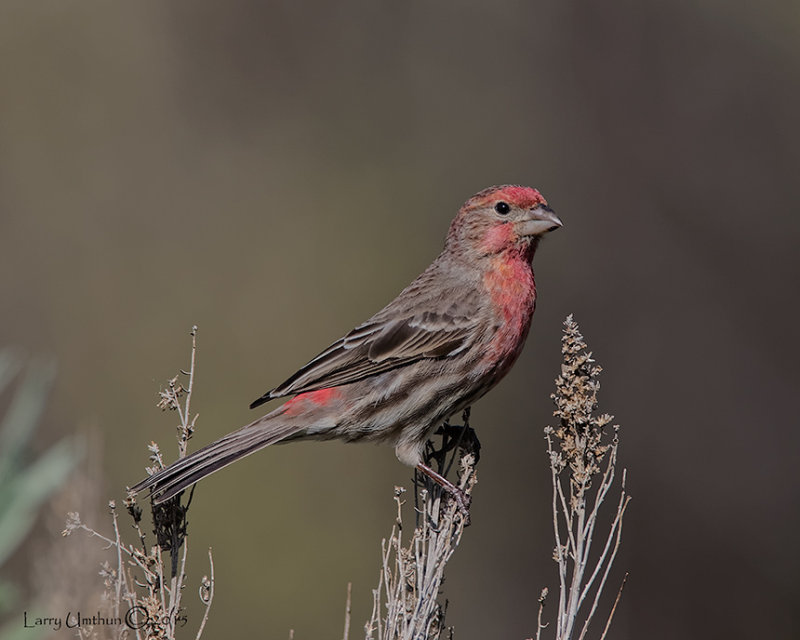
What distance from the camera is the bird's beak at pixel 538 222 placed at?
553 centimetres

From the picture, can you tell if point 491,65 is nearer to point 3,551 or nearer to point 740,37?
point 740,37

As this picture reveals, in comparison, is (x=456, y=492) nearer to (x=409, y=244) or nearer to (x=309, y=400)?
(x=309, y=400)

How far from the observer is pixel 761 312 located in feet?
33.4

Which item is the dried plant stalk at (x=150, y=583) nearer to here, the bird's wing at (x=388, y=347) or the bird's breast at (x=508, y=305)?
the bird's wing at (x=388, y=347)

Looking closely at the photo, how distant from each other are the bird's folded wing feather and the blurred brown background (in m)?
3.98

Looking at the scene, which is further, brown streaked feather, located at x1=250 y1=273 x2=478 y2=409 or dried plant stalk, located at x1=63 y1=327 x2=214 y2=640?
brown streaked feather, located at x1=250 y1=273 x2=478 y2=409

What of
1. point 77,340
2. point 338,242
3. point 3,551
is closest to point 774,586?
point 338,242

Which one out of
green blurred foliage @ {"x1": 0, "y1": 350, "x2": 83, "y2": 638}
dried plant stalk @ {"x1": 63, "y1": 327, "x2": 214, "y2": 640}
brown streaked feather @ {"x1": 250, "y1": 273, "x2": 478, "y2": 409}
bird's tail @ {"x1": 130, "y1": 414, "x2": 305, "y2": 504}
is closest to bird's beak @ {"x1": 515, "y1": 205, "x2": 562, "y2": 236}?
brown streaked feather @ {"x1": 250, "y1": 273, "x2": 478, "y2": 409}

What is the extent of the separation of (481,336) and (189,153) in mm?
6611

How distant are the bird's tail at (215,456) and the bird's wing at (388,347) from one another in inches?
7.4

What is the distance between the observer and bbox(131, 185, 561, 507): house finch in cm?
525

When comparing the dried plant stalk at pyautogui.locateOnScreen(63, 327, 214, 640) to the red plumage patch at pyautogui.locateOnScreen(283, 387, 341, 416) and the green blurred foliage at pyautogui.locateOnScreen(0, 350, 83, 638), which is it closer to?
the red plumage patch at pyautogui.locateOnScreen(283, 387, 341, 416)

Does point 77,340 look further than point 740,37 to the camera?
No

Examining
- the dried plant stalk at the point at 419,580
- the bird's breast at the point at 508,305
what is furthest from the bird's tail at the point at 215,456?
A: the bird's breast at the point at 508,305
